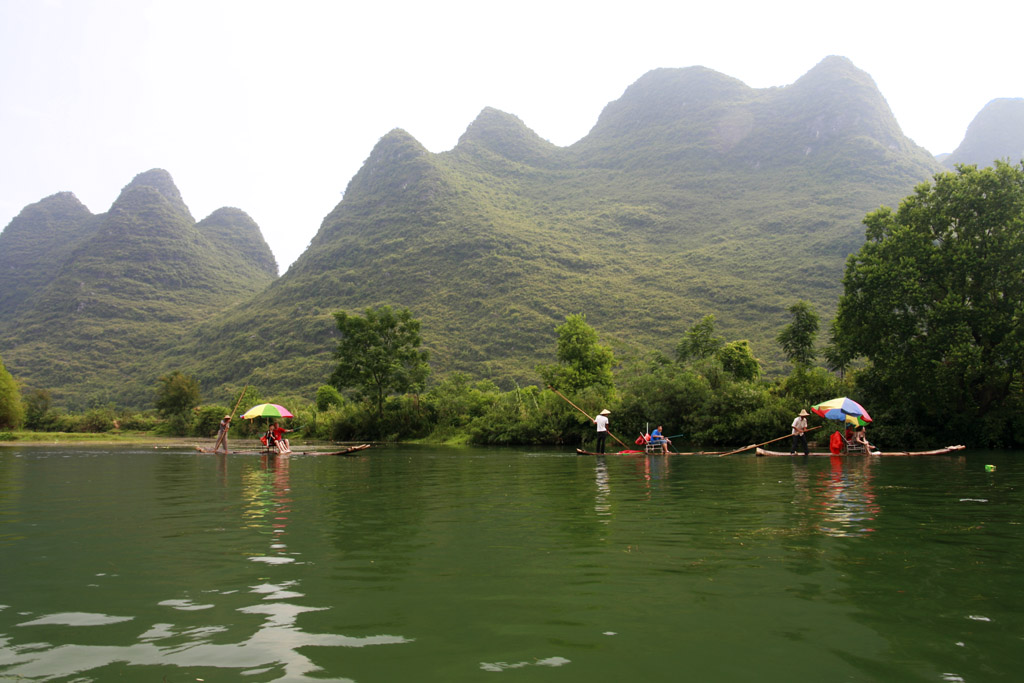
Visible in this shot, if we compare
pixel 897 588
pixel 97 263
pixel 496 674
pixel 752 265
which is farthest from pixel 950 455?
pixel 97 263

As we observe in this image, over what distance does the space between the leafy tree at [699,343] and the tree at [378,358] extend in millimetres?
30468

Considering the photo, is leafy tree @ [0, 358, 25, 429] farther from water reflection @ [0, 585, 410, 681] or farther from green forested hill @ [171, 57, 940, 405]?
water reflection @ [0, 585, 410, 681]

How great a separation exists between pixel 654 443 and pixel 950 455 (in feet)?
40.1

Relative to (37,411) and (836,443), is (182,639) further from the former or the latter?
(37,411)

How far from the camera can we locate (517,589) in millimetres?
6168

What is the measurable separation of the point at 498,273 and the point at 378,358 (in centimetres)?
7652

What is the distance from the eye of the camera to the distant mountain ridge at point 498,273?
107812 mm

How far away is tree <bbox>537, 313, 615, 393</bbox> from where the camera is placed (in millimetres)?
58312

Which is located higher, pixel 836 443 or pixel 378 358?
pixel 378 358

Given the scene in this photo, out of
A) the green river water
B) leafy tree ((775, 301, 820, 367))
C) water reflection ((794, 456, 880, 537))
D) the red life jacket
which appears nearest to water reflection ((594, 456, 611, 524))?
the green river water

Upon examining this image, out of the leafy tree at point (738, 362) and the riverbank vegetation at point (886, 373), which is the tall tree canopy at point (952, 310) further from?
the leafy tree at point (738, 362)

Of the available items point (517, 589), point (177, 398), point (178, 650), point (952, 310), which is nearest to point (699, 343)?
point (952, 310)

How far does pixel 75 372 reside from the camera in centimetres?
13325

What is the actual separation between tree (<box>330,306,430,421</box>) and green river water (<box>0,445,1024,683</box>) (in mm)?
42342
